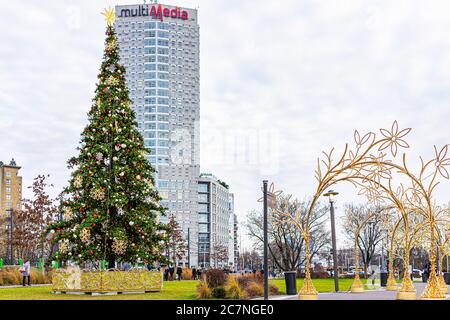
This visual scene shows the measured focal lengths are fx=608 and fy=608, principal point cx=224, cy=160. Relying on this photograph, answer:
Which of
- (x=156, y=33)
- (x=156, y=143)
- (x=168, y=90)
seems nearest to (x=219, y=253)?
(x=156, y=143)

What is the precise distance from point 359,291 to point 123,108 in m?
15.3

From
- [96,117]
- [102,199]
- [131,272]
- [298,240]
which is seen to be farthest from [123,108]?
[298,240]

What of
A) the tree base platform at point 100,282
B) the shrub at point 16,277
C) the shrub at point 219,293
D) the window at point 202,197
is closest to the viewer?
the shrub at point 219,293

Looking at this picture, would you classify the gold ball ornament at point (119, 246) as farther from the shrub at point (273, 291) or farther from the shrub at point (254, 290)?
the shrub at point (273, 291)

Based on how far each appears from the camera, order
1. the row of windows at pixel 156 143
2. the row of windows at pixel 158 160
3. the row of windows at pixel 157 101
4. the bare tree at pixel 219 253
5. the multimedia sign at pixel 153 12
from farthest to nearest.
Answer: the multimedia sign at pixel 153 12 → the row of windows at pixel 157 101 → the row of windows at pixel 156 143 → the row of windows at pixel 158 160 → the bare tree at pixel 219 253

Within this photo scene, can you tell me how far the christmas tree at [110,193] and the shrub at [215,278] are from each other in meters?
3.98

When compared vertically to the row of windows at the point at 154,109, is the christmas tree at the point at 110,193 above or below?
below

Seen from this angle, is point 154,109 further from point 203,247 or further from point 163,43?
point 203,247

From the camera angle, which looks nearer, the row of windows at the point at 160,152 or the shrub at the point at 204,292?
the shrub at the point at 204,292

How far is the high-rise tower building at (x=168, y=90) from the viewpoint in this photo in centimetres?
16312

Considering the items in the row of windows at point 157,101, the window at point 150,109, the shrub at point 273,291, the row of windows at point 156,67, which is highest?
the row of windows at point 156,67

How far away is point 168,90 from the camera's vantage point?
165m

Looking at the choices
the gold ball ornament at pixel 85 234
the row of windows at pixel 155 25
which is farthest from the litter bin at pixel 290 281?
the row of windows at pixel 155 25

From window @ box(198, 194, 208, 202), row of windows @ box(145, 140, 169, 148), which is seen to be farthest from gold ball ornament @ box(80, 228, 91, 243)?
window @ box(198, 194, 208, 202)
